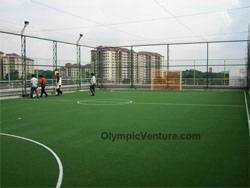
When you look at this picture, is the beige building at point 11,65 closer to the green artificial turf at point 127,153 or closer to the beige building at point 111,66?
the beige building at point 111,66

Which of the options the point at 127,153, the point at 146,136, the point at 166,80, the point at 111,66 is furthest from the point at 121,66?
the point at 127,153

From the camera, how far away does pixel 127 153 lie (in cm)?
637

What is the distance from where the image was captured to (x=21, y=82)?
21.8 metres

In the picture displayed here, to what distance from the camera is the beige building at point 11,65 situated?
2054cm

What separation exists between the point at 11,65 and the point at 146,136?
1521 cm

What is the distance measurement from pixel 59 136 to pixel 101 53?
72.8ft

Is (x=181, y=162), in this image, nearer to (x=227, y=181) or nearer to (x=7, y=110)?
(x=227, y=181)

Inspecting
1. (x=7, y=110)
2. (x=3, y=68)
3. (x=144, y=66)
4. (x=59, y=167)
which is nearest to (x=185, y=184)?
(x=59, y=167)

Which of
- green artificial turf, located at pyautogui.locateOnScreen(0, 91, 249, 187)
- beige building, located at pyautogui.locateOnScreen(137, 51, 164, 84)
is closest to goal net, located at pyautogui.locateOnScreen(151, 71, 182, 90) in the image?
beige building, located at pyautogui.locateOnScreen(137, 51, 164, 84)

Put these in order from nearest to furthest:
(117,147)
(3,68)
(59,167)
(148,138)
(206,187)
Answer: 1. (206,187)
2. (59,167)
3. (117,147)
4. (148,138)
5. (3,68)

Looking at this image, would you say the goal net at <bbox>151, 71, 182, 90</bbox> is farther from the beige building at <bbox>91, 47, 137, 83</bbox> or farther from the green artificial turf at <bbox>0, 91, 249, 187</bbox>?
the green artificial turf at <bbox>0, 91, 249, 187</bbox>

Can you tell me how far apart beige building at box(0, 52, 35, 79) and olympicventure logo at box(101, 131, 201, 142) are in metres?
13.8

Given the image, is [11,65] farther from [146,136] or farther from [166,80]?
[146,136]

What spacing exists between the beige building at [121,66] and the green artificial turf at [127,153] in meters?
17.8
